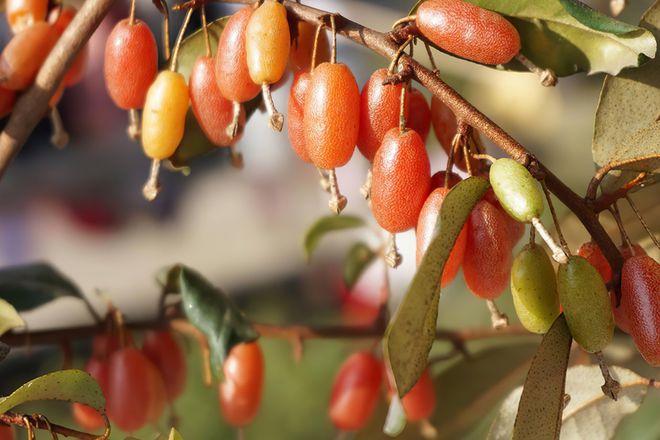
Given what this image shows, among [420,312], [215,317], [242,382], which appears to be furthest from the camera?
[242,382]

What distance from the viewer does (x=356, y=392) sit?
2.52ft

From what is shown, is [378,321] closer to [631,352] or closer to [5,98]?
[631,352]

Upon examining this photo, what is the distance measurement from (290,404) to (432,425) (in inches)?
19.2

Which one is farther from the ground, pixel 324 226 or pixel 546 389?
pixel 546 389

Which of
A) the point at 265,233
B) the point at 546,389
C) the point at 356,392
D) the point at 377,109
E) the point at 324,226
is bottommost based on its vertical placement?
the point at 265,233

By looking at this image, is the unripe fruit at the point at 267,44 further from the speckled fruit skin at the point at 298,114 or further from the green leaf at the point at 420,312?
the green leaf at the point at 420,312

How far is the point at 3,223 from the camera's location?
2.23m

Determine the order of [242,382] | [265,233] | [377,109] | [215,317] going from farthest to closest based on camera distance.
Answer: [265,233]
[242,382]
[215,317]
[377,109]

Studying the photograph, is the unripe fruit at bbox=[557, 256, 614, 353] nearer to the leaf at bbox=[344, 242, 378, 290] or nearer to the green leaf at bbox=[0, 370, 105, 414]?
the green leaf at bbox=[0, 370, 105, 414]

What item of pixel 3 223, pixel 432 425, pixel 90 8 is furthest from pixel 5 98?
pixel 3 223

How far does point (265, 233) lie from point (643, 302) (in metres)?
1.66

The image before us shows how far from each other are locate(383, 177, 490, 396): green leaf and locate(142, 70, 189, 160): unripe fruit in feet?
0.69

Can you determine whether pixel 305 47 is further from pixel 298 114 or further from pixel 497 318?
pixel 497 318

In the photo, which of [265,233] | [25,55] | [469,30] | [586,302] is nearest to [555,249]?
[586,302]
